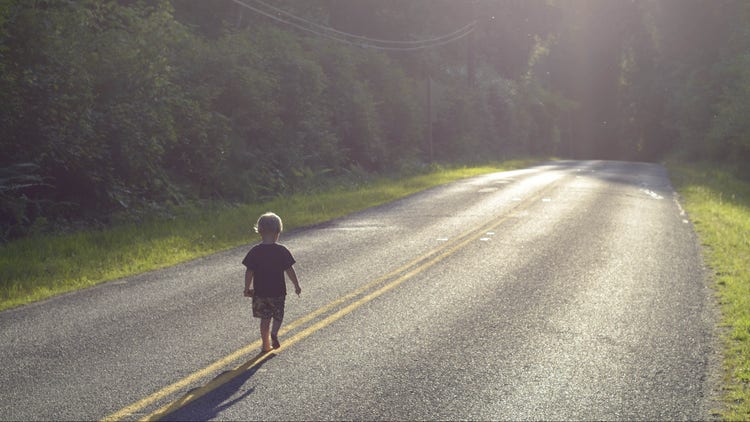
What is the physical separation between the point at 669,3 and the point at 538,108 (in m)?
18.1

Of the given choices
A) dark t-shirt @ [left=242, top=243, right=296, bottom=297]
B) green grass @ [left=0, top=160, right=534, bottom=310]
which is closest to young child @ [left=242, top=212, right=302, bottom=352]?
dark t-shirt @ [left=242, top=243, right=296, bottom=297]

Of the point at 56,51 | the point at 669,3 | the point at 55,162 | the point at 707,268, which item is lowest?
the point at 707,268

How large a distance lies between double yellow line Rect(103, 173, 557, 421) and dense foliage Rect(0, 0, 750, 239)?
7564 millimetres

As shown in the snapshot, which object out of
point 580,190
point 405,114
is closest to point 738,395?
point 580,190

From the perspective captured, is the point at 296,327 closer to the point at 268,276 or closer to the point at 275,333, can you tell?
the point at 275,333

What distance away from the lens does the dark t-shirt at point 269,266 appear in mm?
7555

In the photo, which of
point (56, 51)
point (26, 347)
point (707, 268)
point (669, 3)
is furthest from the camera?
point (669, 3)

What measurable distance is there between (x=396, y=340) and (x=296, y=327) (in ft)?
3.93

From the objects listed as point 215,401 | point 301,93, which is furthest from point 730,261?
point 301,93

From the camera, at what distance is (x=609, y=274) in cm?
1197

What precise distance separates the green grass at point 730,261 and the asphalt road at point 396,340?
209 millimetres

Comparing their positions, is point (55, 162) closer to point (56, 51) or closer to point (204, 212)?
point (56, 51)

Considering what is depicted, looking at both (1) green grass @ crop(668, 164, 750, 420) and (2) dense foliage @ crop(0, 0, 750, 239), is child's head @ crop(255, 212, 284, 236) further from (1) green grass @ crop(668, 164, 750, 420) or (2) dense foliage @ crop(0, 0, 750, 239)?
(2) dense foliage @ crop(0, 0, 750, 239)

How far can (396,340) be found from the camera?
8141mm
